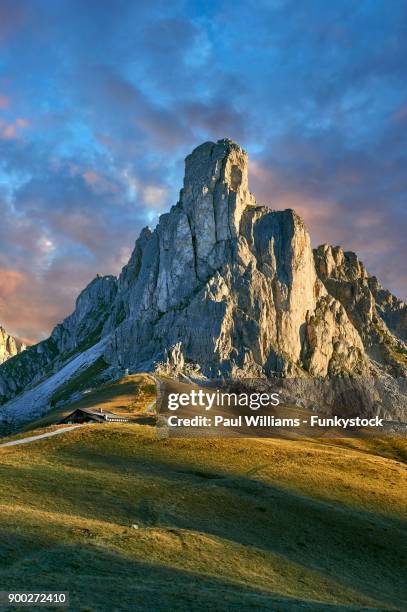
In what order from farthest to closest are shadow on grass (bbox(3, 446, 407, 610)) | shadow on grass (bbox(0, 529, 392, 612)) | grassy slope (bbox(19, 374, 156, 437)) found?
grassy slope (bbox(19, 374, 156, 437)), shadow on grass (bbox(3, 446, 407, 610)), shadow on grass (bbox(0, 529, 392, 612))

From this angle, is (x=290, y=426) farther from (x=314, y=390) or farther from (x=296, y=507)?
(x=314, y=390)

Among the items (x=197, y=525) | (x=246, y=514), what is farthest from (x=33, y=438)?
(x=197, y=525)

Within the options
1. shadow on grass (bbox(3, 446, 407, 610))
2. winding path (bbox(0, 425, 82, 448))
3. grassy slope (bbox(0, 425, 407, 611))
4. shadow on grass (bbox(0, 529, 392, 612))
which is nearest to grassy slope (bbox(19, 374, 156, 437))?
winding path (bbox(0, 425, 82, 448))

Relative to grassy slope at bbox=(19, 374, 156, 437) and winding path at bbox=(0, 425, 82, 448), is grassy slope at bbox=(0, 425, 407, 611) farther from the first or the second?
grassy slope at bbox=(19, 374, 156, 437)

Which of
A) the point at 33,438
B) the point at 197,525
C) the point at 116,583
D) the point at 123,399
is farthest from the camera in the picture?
the point at 123,399

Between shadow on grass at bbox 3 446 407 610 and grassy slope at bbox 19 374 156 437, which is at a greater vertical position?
grassy slope at bbox 19 374 156 437

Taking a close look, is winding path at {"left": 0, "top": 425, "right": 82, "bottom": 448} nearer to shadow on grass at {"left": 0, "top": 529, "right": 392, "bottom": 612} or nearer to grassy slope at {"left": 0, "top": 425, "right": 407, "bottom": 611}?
grassy slope at {"left": 0, "top": 425, "right": 407, "bottom": 611}

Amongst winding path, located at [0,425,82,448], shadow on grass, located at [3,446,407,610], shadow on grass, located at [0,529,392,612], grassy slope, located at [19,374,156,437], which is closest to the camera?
shadow on grass, located at [0,529,392,612]

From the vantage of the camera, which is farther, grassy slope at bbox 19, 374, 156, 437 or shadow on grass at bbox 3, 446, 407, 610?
Result: grassy slope at bbox 19, 374, 156, 437

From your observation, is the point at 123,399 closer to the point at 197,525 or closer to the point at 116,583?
the point at 197,525

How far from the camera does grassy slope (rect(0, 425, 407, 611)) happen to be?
26508 millimetres

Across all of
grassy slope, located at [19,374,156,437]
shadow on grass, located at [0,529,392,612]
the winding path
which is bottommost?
shadow on grass, located at [0,529,392,612]

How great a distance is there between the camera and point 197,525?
132ft

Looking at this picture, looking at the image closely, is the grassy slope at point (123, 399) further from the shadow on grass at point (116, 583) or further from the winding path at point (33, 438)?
the shadow on grass at point (116, 583)
